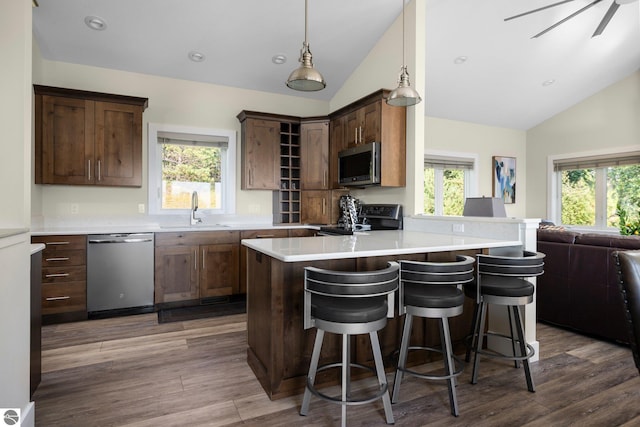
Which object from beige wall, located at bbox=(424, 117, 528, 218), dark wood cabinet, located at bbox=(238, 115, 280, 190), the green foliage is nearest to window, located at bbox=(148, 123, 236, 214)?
the green foliage

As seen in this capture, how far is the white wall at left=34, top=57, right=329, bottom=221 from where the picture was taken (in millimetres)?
4000

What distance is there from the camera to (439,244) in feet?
7.90

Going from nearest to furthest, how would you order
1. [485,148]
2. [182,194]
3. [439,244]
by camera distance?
[439,244] → [182,194] → [485,148]

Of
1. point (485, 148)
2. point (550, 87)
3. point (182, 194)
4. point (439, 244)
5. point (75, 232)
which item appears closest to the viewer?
point (439, 244)

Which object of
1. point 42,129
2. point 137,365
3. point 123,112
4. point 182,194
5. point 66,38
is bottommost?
point 137,365

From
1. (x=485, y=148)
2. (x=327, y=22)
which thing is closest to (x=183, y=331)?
(x=327, y=22)

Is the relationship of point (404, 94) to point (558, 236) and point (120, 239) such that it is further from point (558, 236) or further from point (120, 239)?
point (120, 239)

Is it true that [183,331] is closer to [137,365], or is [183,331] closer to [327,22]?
[137,365]

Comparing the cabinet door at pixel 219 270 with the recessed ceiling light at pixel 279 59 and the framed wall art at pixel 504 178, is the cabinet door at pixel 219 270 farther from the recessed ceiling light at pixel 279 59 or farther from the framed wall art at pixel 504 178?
the framed wall art at pixel 504 178

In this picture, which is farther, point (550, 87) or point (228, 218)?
point (550, 87)

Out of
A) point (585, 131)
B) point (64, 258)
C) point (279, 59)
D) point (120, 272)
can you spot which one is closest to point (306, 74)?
point (279, 59)

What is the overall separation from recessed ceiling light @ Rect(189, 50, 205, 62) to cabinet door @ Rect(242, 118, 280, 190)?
86cm

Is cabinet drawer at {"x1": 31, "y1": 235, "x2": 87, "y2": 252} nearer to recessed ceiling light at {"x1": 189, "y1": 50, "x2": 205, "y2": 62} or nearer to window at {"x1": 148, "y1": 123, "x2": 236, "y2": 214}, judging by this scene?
window at {"x1": 148, "y1": 123, "x2": 236, "y2": 214}

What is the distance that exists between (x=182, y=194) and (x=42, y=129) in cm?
155
